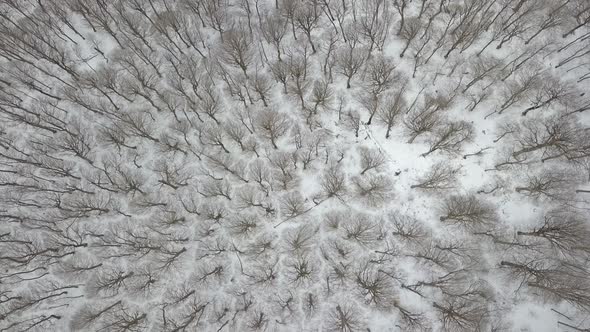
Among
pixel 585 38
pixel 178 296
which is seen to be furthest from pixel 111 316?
pixel 585 38

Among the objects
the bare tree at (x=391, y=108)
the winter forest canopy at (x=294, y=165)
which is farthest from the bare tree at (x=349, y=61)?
the bare tree at (x=391, y=108)

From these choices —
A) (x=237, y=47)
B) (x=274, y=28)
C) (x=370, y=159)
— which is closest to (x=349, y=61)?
(x=274, y=28)

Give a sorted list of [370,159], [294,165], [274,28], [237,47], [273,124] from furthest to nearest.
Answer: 1. [274,28]
2. [237,47]
3. [273,124]
4. [294,165]
5. [370,159]

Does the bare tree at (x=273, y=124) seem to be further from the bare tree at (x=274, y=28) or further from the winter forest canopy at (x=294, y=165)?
the bare tree at (x=274, y=28)

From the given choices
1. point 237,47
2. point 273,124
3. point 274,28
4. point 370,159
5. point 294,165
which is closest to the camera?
point 370,159

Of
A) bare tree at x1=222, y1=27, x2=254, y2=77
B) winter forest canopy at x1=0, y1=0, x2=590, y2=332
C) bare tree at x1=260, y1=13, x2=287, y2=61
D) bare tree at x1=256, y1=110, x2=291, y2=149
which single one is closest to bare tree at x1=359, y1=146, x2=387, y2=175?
winter forest canopy at x1=0, y1=0, x2=590, y2=332

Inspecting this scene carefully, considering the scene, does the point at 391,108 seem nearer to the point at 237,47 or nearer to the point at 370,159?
the point at 370,159

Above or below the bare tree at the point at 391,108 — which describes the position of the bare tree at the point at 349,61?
above

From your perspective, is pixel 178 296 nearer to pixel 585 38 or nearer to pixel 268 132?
pixel 268 132
